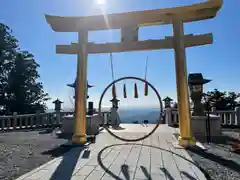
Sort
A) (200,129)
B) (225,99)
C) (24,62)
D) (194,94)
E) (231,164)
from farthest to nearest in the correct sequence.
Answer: (24,62) < (225,99) < (194,94) < (200,129) < (231,164)

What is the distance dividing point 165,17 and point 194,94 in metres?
3.94

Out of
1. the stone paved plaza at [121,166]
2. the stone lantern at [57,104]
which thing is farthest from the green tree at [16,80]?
the stone paved plaza at [121,166]

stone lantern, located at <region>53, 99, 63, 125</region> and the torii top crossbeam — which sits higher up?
the torii top crossbeam

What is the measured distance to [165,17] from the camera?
531 cm

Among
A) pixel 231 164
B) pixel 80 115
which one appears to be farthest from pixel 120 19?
pixel 231 164

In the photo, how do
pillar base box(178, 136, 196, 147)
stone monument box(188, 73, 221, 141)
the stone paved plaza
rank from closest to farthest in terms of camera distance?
the stone paved plaza
pillar base box(178, 136, 196, 147)
stone monument box(188, 73, 221, 141)

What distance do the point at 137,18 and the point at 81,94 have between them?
2350 mm

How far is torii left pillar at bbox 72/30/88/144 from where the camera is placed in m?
5.41

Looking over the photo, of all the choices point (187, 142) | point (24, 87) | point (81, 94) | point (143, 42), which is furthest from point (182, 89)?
point (24, 87)

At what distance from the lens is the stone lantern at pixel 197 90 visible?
26.5ft

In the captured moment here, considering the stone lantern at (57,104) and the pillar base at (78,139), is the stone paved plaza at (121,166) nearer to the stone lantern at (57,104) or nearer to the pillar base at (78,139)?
the pillar base at (78,139)

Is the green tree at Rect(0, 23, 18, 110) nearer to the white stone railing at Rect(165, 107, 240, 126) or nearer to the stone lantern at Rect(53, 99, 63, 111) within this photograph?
the stone lantern at Rect(53, 99, 63, 111)

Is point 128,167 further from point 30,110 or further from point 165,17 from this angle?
point 30,110

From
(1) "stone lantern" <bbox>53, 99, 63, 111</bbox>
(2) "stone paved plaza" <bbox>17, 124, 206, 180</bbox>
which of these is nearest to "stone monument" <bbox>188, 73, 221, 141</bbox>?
(2) "stone paved plaza" <bbox>17, 124, 206, 180</bbox>
